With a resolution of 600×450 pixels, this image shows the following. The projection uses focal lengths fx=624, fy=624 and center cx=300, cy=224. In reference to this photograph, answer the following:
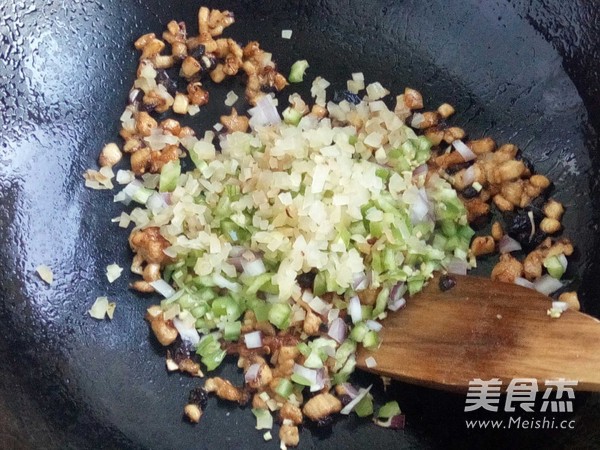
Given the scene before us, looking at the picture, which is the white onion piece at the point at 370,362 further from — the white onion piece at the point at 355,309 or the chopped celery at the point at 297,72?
the chopped celery at the point at 297,72

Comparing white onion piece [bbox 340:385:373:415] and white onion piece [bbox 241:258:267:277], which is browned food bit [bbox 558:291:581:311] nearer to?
white onion piece [bbox 340:385:373:415]

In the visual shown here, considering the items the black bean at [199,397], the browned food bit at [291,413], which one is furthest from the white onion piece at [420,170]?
the black bean at [199,397]

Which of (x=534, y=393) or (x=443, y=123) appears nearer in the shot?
(x=534, y=393)

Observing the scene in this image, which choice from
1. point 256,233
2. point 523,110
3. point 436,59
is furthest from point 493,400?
point 436,59

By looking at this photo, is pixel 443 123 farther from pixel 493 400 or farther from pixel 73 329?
pixel 73 329

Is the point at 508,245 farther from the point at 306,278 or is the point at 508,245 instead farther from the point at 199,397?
the point at 199,397

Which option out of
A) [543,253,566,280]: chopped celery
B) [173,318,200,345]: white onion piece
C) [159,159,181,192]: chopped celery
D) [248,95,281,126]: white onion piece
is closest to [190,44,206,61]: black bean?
[248,95,281,126]: white onion piece
